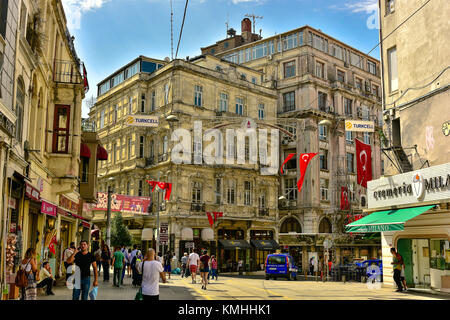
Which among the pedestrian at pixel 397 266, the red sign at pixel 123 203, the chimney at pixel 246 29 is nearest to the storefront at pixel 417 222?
the pedestrian at pixel 397 266

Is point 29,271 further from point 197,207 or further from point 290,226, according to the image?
point 290,226

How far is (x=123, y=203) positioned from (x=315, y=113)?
2347 centimetres

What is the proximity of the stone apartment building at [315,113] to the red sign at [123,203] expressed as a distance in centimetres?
1561

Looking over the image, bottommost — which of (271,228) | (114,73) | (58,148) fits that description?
(271,228)

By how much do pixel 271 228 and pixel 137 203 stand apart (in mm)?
14562

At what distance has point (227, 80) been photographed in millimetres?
44531

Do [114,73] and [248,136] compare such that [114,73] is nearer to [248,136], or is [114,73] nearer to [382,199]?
[248,136]

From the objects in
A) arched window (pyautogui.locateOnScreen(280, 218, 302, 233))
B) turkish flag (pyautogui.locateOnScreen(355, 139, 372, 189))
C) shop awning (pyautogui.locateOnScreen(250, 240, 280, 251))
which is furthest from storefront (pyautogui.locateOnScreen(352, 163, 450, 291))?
arched window (pyautogui.locateOnScreen(280, 218, 302, 233))

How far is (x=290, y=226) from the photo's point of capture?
49312mm

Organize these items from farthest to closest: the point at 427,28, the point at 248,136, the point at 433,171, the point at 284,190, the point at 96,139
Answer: the point at 284,190 → the point at 248,136 → the point at 96,139 → the point at 427,28 → the point at 433,171

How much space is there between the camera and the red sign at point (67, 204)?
21.6 m

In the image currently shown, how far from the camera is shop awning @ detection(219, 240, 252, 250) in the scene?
4044 cm

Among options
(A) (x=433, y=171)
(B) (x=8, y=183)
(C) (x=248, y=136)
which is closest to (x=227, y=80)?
(C) (x=248, y=136)

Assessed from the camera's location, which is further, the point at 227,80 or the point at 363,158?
the point at 227,80
